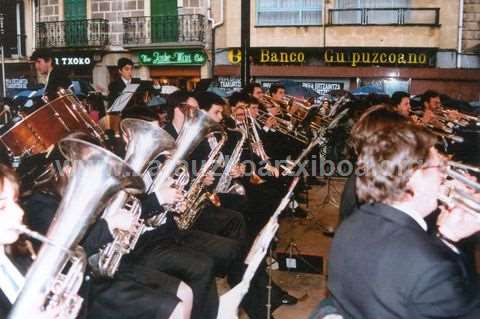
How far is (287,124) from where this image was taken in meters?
7.34

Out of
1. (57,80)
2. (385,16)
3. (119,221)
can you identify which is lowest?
(119,221)

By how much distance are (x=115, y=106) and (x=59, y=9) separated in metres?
11.8

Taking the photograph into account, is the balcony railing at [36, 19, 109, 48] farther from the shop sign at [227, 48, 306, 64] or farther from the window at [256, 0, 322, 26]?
the window at [256, 0, 322, 26]

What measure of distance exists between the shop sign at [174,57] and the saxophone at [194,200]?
41.9 ft

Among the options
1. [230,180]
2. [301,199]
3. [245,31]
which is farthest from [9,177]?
[301,199]

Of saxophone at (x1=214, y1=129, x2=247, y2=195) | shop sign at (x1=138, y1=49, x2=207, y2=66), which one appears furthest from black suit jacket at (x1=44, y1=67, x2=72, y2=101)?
shop sign at (x1=138, y1=49, x2=207, y2=66)

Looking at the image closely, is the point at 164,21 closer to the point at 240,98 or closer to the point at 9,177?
the point at 240,98

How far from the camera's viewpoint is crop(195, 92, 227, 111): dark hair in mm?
4965

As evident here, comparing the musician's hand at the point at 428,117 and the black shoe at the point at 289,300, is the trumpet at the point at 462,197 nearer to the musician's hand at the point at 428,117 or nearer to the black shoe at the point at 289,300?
the black shoe at the point at 289,300

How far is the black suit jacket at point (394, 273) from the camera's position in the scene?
66.8 inches

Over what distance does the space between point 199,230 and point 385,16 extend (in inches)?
535

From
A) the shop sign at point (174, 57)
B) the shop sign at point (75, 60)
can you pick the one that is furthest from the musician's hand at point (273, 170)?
the shop sign at point (75, 60)

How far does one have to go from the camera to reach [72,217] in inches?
85.6

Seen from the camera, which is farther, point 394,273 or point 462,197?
point 462,197
